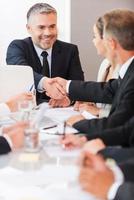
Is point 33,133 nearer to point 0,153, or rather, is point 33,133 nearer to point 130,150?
point 0,153

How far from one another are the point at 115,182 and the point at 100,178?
7 centimetres

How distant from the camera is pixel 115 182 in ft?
4.04

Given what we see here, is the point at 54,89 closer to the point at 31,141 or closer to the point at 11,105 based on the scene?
the point at 11,105

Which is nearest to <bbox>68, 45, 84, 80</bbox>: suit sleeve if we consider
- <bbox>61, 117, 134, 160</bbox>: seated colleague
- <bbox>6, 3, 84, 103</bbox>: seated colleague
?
<bbox>6, 3, 84, 103</bbox>: seated colleague

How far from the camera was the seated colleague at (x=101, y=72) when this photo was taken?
2252 mm

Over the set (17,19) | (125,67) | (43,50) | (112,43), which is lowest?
(43,50)

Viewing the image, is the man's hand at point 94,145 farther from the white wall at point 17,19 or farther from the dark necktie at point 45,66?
the white wall at point 17,19

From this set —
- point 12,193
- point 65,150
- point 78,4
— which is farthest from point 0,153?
point 78,4

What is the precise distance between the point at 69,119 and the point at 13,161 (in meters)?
0.70

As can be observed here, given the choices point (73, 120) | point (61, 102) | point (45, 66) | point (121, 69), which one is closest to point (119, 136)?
point (73, 120)

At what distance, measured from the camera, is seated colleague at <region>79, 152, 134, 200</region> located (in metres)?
1.19

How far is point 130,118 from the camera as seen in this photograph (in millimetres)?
1964

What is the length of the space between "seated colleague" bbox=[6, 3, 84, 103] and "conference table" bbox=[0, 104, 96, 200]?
5.25 ft

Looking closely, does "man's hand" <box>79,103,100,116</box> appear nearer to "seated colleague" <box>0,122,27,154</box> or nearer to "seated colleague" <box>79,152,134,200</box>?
"seated colleague" <box>0,122,27,154</box>
